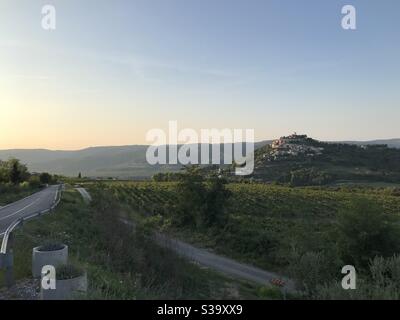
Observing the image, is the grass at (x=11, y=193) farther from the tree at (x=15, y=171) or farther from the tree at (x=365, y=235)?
the tree at (x=365, y=235)

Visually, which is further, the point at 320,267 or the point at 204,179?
the point at 204,179

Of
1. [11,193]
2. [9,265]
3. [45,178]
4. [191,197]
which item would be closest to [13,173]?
[11,193]

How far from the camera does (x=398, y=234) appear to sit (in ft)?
72.2

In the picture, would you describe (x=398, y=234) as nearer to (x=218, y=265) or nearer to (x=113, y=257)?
(x=218, y=265)

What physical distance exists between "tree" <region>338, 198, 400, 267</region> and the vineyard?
954 mm

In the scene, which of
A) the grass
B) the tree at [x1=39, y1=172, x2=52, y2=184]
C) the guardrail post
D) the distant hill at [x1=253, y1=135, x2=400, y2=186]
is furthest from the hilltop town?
the guardrail post

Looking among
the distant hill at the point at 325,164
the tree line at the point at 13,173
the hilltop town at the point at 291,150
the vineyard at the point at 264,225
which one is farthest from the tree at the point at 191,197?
the hilltop town at the point at 291,150

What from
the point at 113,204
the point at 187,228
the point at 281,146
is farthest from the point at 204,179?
the point at 281,146

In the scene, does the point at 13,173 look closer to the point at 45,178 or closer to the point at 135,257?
the point at 45,178

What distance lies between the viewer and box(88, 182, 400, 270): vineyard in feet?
94.1

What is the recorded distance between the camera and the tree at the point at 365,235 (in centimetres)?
2119

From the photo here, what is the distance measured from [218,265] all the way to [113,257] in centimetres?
1230

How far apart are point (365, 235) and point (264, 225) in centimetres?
1787
